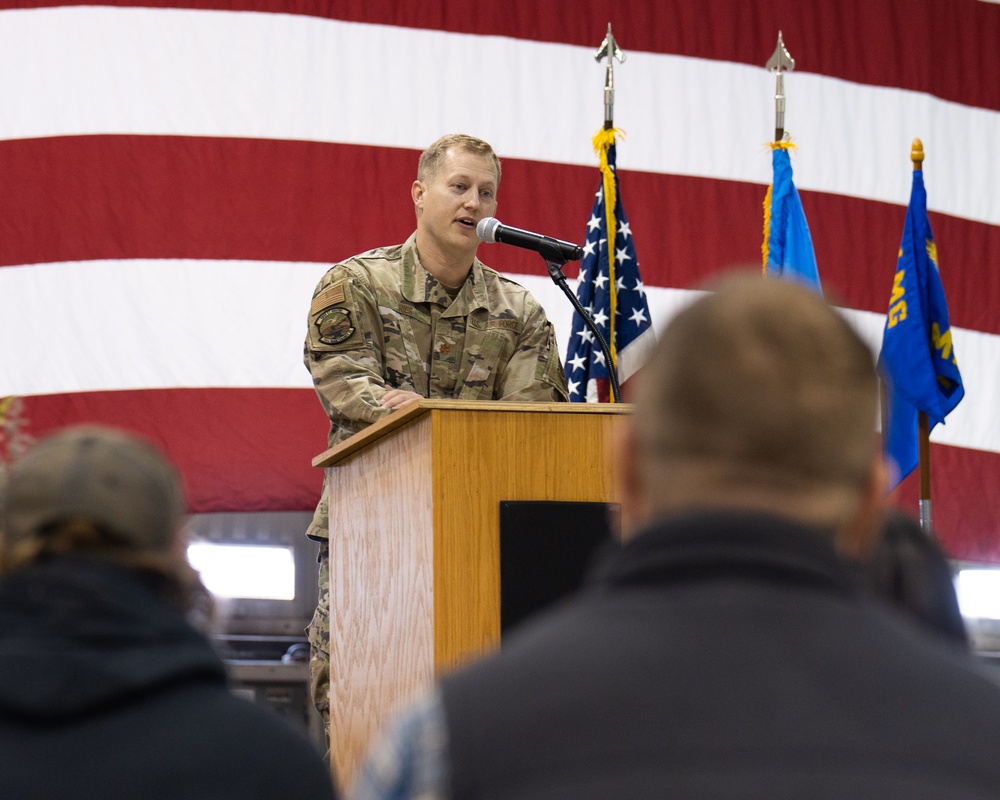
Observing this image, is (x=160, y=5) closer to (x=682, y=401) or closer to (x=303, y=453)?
(x=303, y=453)

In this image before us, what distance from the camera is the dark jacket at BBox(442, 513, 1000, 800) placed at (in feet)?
2.23

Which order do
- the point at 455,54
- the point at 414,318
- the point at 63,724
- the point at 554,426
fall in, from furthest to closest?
the point at 455,54 → the point at 414,318 → the point at 554,426 → the point at 63,724

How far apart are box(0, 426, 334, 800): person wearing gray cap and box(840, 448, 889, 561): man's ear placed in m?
0.45

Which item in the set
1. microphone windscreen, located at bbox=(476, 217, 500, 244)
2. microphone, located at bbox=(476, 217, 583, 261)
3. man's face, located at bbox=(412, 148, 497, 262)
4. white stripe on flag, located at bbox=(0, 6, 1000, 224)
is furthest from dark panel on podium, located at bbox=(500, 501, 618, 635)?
white stripe on flag, located at bbox=(0, 6, 1000, 224)

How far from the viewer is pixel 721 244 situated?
552cm

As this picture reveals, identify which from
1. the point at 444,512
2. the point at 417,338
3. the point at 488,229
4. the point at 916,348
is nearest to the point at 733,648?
the point at 444,512

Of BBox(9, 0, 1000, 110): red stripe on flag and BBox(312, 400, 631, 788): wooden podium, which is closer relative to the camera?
BBox(312, 400, 631, 788): wooden podium

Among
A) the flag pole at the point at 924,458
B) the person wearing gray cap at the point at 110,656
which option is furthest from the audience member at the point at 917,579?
the flag pole at the point at 924,458

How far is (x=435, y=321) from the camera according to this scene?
3.41 meters

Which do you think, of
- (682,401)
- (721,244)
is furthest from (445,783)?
(721,244)

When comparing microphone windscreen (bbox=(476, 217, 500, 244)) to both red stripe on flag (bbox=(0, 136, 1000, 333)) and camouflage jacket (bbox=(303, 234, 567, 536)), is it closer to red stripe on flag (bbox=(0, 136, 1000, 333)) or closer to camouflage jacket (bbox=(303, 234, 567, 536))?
camouflage jacket (bbox=(303, 234, 567, 536))

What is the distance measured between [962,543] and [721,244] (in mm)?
1505

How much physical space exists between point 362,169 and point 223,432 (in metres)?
1.08

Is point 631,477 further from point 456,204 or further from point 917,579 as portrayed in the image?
point 456,204
